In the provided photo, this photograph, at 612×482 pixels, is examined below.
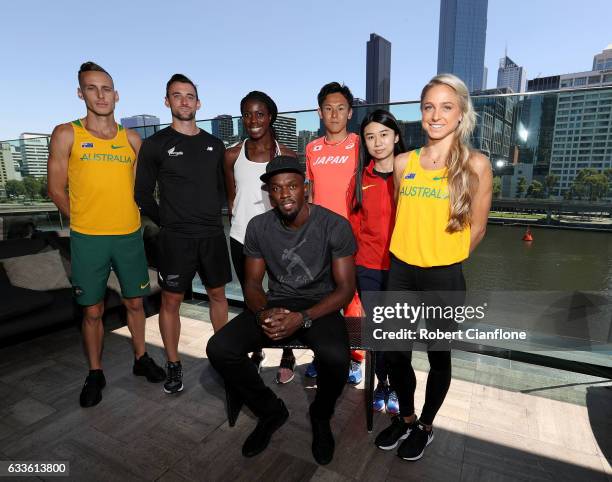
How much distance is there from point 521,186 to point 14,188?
6.37 m

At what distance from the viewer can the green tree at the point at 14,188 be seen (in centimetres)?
499

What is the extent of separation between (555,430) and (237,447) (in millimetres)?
1819

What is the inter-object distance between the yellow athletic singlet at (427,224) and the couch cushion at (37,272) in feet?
11.0

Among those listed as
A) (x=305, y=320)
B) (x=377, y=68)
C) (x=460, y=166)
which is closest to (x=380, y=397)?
(x=305, y=320)

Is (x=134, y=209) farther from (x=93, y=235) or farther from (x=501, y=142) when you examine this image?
(x=501, y=142)

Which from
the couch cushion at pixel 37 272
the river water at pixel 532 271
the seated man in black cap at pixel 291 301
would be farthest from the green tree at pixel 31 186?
the river water at pixel 532 271

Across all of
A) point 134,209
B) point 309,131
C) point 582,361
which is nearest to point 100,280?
point 134,209

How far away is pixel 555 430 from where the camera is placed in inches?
80.4

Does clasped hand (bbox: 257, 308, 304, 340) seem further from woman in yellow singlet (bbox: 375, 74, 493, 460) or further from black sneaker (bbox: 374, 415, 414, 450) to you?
black sneaker (bbox: 374, 415, 414, 450)

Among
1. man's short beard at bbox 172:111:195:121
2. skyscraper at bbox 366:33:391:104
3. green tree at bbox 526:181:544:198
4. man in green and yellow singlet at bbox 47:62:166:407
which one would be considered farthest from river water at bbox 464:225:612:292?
skyscraper at bbox 366:33:391:104

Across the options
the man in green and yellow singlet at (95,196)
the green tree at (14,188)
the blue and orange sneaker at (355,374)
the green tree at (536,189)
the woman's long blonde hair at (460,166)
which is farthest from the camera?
the green tree at (14,188)

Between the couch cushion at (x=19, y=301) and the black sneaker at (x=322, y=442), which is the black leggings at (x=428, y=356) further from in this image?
the couch cushion at (x=19, y=301)

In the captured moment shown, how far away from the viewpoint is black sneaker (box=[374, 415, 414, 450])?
192 centimetres

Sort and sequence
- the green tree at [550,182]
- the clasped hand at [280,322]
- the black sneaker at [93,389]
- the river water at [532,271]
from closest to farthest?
the clasped hand at [280,322]
the black sneaker at [93,389]
the green tree at [550,182]
the river water at [532,271]
